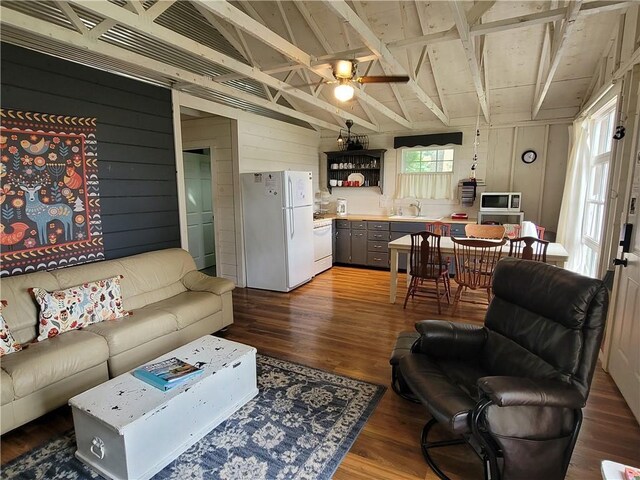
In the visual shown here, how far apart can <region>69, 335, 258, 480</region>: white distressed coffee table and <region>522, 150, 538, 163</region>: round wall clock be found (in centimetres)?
533

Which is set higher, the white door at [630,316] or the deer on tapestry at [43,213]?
the deer on tapestry at [43,213]

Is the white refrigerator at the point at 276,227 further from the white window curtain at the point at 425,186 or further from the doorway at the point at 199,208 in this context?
the white window curtain at the point at 425,186

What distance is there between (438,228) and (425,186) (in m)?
1.44

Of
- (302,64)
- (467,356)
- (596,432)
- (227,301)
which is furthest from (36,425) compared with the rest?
(596,432)

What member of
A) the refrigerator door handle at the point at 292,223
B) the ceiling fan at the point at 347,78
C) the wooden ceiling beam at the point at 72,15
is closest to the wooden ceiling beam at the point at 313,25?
the ceiling fan at the point at 347,78

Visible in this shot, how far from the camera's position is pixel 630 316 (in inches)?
94.0

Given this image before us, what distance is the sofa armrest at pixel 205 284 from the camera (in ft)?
11.4

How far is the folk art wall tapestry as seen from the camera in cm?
259

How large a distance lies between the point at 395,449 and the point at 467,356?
28.5 inches

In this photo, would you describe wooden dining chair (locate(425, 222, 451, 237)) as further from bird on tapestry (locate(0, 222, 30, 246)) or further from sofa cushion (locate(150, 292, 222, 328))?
bird on tapestry (locate(0, 222, 30, 246))

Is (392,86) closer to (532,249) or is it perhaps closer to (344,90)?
(344,90)

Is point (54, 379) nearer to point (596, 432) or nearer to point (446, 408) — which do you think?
point (446, 408)

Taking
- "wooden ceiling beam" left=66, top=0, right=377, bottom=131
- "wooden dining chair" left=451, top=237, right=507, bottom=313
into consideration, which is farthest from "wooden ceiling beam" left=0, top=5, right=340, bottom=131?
"wooden dining chair" left=451, top=237, right=507, bottom=313

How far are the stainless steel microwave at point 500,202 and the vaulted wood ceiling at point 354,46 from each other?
1202mm
